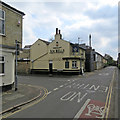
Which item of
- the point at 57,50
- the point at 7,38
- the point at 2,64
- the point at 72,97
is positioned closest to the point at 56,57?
the point at 57,50

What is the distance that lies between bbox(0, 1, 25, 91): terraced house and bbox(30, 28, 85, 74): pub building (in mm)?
15517

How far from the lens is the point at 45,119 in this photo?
5.42m

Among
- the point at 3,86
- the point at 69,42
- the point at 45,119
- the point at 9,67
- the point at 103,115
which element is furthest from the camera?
the point at 69,42

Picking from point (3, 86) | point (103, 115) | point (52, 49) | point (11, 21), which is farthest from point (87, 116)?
point (52, 49)

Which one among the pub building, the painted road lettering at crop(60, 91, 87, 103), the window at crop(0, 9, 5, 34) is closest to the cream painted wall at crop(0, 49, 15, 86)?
the window at crop(0, 9, 5, 34)

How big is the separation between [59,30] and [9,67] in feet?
63.4

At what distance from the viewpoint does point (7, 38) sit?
11.1 metres

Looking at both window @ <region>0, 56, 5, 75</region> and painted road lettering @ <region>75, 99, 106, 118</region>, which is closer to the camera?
painted road lettering @ <region>75, 99, 106, 118</region>

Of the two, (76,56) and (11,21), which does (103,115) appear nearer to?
(11,21)

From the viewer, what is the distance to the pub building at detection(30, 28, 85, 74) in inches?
1029

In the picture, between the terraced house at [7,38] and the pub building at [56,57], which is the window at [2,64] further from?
the pub building at [56,57]

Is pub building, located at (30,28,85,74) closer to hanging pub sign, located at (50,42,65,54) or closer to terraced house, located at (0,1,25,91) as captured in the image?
hanging pub sign, located at (50,42,65,54)

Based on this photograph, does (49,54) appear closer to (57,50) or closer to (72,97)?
(57,50)

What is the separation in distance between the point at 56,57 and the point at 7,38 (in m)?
16.7
